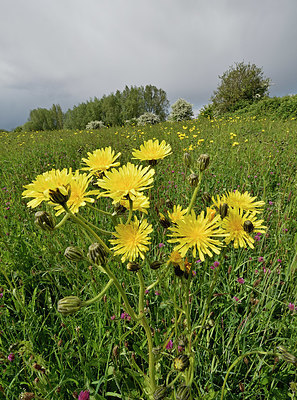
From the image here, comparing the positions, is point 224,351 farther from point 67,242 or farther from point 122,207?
point 67,242

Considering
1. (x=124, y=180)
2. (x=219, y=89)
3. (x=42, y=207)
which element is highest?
(x=219, y=89)

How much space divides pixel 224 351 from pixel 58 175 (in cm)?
91

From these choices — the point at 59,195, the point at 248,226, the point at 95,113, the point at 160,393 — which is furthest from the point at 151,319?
the point at 95,113

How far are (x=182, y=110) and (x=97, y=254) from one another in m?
16.0

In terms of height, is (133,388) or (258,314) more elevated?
(258,314)

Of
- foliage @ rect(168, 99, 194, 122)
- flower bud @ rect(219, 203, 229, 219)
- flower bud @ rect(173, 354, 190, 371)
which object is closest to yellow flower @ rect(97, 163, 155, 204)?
flower bud @ rect(219, 203, 229, 219)

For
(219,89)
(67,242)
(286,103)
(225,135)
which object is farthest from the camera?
(219,89)

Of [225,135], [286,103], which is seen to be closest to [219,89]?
[286,103]

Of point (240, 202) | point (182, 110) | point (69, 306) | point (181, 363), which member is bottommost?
point (181, 363)

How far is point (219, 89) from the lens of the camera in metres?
15.5

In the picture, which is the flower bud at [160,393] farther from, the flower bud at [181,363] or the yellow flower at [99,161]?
the yellow flower at [99,161]

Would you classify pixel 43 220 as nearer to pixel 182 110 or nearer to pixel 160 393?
pixel 160 393

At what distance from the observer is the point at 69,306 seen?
1.65 ft

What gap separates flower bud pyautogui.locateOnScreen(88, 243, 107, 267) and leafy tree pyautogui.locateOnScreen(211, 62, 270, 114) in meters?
15.5
